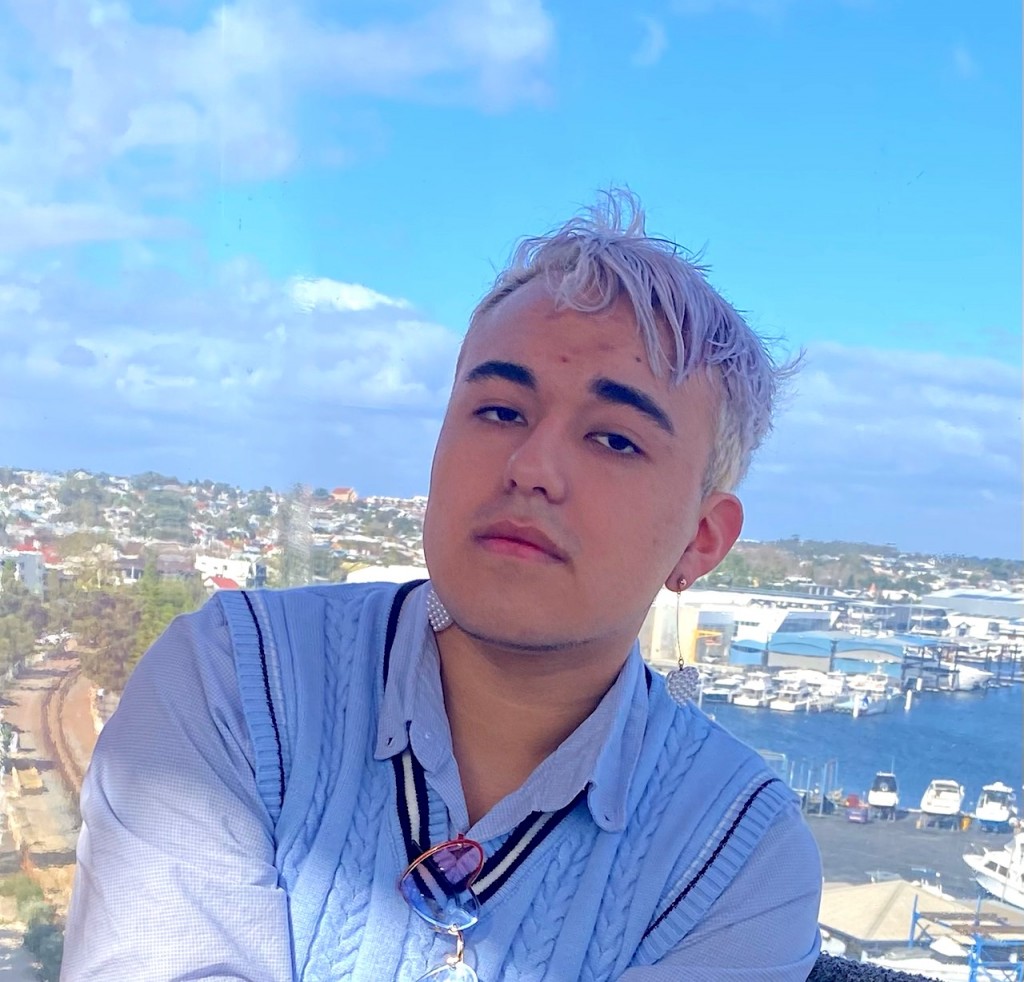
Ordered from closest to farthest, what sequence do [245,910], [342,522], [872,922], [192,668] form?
[245,910], [192,668], [872,922], [342,522]

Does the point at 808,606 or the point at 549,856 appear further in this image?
the point at 808,606

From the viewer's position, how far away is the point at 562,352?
1.08 meters

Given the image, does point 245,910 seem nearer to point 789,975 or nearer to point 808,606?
point 789,975

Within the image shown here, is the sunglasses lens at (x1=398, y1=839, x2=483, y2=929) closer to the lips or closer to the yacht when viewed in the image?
the lips

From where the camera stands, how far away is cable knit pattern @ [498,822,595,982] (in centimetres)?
96

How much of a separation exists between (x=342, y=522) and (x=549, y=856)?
1920mm

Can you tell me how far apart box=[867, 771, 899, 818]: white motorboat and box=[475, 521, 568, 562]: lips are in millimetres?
2563

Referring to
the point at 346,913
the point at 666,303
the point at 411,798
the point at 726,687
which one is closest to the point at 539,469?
the point at 666,303

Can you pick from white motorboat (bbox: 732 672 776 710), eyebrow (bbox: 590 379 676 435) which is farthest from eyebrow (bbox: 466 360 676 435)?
white motorboat (bbox: 732 672 776 710)

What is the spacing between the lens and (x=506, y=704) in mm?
1121

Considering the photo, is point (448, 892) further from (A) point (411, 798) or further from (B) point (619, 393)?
(B) point (619, 393)

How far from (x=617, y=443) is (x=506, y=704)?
33cm

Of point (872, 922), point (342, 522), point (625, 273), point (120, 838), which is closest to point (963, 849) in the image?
point (872, 922)

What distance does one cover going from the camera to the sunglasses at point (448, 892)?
943 mm
